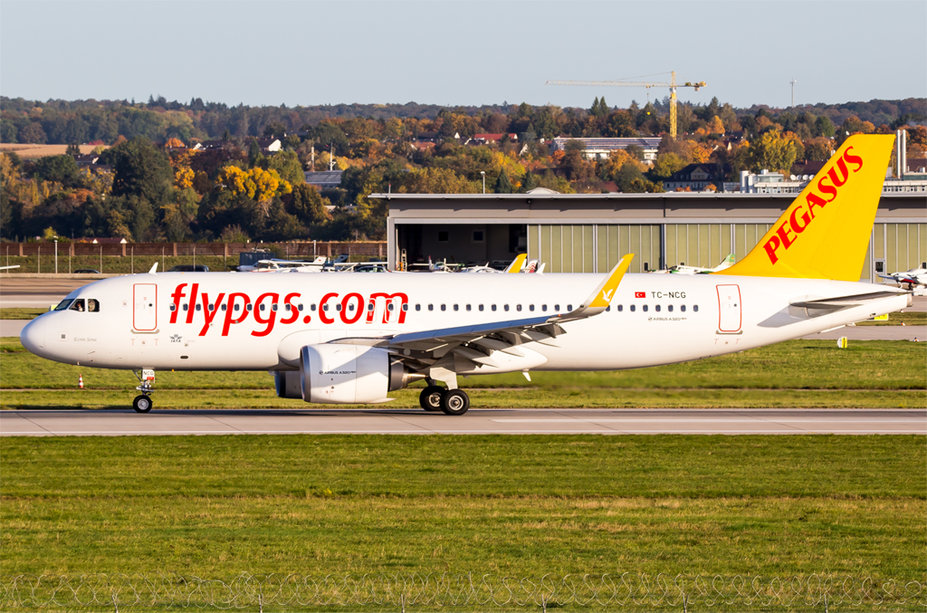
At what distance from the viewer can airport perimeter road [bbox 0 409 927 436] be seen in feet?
104

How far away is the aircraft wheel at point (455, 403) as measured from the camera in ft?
114

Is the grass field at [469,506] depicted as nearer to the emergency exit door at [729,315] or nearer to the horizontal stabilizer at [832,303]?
the horizontal stabilizer at [832,303]

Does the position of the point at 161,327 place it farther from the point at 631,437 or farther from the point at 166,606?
the point at 166,606

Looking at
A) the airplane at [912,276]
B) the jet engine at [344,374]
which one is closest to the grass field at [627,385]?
the jet engine at [344,374]

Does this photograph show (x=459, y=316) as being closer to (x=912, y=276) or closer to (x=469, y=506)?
(x=469, y=506)

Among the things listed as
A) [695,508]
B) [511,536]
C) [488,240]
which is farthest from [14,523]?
[488,240]

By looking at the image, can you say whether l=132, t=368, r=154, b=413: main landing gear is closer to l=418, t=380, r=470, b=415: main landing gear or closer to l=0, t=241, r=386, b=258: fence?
l=418, t=380, r=470, b=415: main landing gear

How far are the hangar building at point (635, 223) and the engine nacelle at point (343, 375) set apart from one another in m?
54.4

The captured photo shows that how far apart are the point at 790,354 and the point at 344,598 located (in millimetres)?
38071

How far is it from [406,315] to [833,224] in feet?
43.3

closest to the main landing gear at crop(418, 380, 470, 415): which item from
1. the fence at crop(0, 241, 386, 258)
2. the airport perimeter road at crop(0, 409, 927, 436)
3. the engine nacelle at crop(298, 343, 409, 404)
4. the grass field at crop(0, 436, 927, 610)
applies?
the airport perimeter road at crop(0, 409, 927, 436)

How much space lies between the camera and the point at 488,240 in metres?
106

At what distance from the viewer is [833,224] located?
3741cm

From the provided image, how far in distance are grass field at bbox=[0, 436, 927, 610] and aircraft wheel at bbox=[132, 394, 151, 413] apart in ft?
18.1
